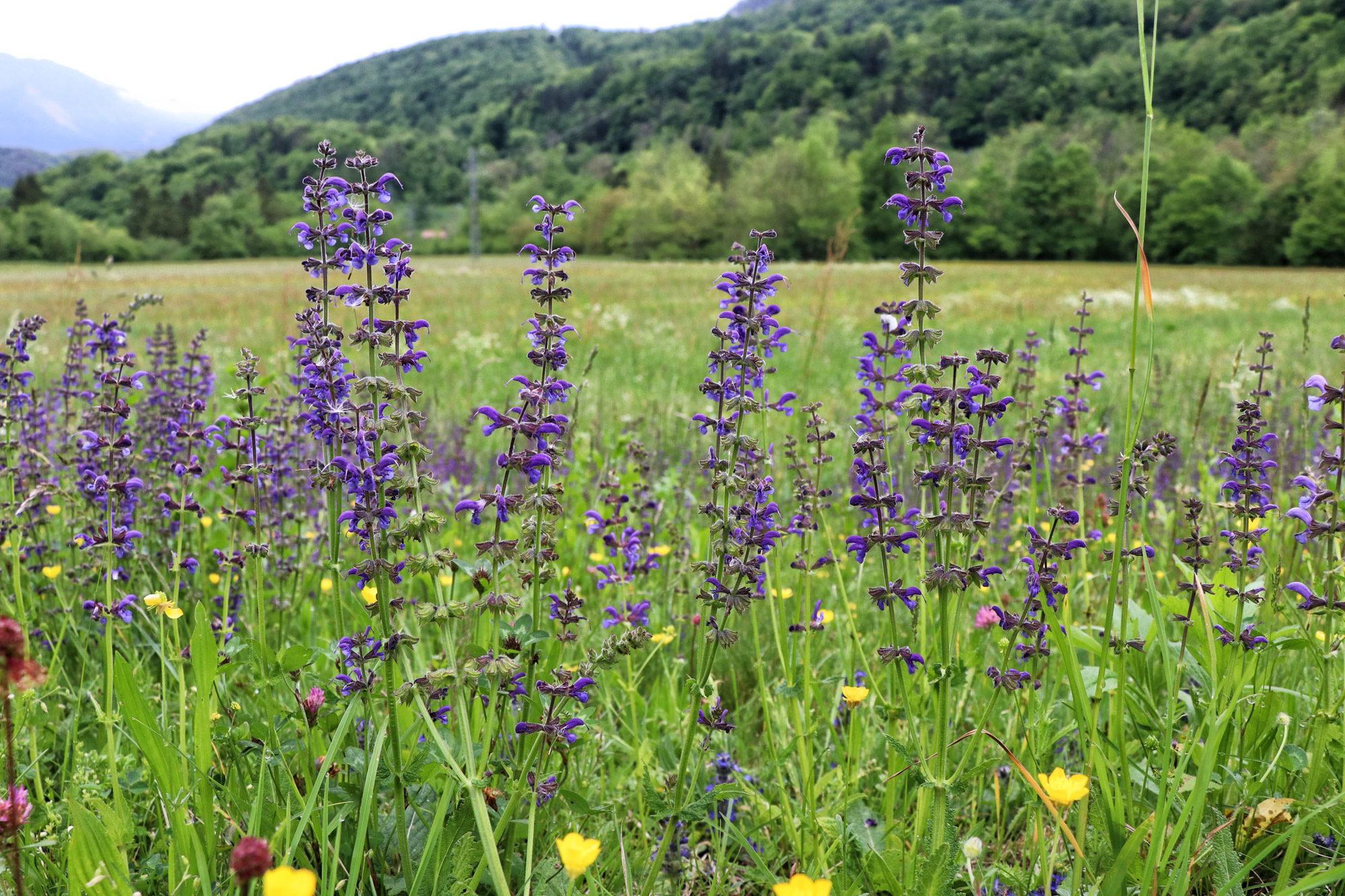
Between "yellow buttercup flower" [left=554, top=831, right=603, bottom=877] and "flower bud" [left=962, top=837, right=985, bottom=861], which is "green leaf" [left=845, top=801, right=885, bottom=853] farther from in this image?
"yellow buttercup flower" [left=554, top=831, right=603, bottom=877]

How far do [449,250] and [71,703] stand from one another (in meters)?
83.1

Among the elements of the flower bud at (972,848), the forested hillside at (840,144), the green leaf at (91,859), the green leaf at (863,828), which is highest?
the forested hillside at (840,144)

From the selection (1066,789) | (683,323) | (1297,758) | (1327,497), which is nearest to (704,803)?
(1066,789)

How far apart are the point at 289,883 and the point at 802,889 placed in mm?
770

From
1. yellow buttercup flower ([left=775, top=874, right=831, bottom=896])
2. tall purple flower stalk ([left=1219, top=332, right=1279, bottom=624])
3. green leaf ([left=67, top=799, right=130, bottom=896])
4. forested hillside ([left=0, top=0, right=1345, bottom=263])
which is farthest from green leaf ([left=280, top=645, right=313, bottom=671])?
forested hillside ([left=0, top=0, right=1345, bottom=263])

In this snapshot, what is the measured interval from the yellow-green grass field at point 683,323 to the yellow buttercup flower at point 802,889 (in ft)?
3.65

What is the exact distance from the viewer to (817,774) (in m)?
2.50

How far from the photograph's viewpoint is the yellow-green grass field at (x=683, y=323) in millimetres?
8375

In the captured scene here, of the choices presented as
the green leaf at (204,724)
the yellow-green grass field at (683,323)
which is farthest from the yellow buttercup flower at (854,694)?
the green leaf at (204,724)

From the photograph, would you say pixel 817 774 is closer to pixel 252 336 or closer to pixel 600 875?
pixel 600 875

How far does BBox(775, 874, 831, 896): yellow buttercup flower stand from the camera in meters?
1.25

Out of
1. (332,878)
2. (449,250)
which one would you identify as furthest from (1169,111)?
(332,878)

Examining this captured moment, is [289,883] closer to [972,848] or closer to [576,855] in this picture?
[576,855]

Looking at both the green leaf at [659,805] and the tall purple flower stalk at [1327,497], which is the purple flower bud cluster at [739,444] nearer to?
the green leaf at [659,805]
